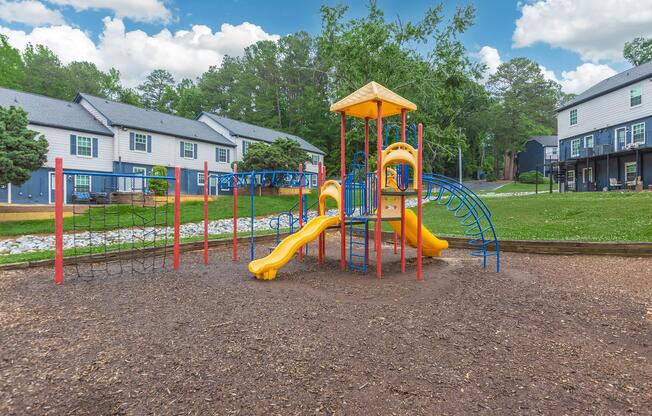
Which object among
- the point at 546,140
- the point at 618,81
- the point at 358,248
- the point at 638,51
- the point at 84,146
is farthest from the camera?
the point at 546,140

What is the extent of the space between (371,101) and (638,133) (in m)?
25.3

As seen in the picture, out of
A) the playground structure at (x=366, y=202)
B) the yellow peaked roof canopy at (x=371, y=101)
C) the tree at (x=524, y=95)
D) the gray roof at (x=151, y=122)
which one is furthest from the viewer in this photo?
the tree at (x=524, y=95)

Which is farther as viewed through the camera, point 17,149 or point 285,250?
point 17,149

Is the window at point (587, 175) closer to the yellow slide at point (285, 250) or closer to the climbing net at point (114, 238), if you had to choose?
the yellow slide at point (285, 250)

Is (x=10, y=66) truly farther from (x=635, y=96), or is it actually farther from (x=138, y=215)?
(x=635, y=96)

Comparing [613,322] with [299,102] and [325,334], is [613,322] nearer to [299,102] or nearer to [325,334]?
[325,334]

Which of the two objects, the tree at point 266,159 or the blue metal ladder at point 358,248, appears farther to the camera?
the tree at point 266,159

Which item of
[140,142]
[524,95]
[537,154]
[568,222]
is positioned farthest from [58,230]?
[524,95]

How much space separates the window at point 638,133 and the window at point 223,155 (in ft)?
94.5

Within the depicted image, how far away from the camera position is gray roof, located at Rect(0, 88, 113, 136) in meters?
21.1

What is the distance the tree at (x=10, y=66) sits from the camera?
3752cm

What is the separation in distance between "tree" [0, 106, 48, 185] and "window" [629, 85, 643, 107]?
3272cm

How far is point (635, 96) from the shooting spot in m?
23.5

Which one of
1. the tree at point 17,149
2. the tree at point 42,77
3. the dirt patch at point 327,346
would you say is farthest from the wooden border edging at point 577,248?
the tree at point 42,77
